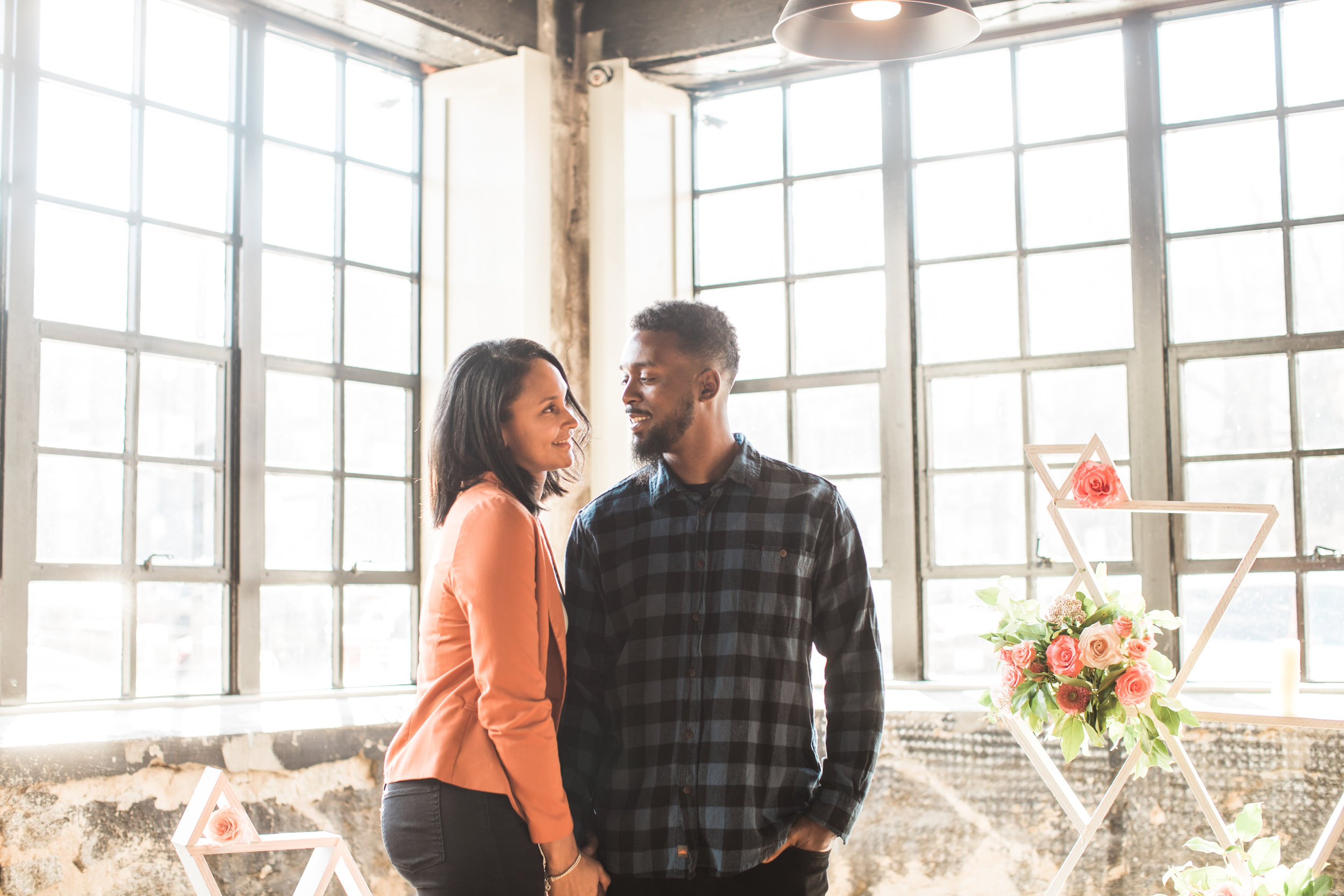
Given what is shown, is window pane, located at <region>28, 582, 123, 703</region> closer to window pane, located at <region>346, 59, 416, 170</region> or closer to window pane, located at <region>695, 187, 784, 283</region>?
window pane, located at <region>346, 59, 416, 170</region>

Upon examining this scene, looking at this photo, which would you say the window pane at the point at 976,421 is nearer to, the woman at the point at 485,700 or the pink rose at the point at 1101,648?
the pink rose at the point at 1101,648

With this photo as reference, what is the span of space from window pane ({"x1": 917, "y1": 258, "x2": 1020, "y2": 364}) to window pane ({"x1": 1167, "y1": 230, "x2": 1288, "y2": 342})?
0.54 meters

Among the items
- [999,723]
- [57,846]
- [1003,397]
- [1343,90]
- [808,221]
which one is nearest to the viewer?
[57,846]

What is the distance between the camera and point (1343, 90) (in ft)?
12.6

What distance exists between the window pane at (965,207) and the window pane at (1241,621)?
54.4 inches

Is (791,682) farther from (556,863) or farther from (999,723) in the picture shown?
(999,723)

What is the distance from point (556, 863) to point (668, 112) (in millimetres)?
3422

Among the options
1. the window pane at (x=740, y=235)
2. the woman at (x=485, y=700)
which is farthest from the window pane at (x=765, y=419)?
the woman at (x=485, y=700)

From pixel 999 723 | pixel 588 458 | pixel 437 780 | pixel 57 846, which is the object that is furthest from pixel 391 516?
pixel 437 780

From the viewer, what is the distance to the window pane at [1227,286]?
12.7 ft

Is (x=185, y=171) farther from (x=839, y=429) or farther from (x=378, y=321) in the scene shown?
(x=839, y=429)

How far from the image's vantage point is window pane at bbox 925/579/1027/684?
413cm

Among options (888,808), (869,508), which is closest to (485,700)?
(888,808)

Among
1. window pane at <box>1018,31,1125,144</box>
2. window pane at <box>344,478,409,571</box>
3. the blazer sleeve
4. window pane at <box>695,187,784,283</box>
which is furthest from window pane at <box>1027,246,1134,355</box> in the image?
the blazer sleeve
